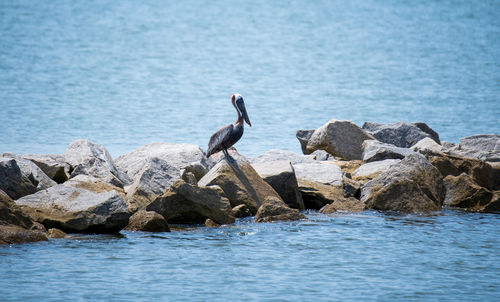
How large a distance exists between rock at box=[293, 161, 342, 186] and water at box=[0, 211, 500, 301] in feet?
8.17

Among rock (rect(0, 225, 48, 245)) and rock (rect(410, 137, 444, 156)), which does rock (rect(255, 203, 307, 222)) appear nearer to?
rock (rect(0, 225, 48, 245))

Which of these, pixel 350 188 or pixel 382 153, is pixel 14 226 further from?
pixel 382 153

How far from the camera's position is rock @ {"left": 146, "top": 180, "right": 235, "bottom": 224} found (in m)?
12.8

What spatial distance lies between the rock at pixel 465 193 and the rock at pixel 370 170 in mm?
1386

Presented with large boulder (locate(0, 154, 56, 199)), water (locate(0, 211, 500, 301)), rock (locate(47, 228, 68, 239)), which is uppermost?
large boulder (locate(0, 154, 56, 199))

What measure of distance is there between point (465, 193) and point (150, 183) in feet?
21.8

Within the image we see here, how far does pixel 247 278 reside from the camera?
9.81 metres

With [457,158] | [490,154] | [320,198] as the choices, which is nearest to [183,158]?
[320,198]

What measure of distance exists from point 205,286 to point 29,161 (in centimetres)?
619

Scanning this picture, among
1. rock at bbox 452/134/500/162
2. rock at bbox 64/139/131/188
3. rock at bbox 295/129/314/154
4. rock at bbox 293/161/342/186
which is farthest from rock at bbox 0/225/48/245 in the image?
rock at bbox 452/134/500/162

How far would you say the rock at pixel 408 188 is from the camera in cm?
1441

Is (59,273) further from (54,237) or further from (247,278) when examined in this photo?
(247,278)

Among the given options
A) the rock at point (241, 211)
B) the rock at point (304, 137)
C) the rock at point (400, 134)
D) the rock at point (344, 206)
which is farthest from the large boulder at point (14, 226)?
the rock at point (400, 134)

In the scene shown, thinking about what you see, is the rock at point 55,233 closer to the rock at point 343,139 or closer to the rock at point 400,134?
the rock at point 343,139
